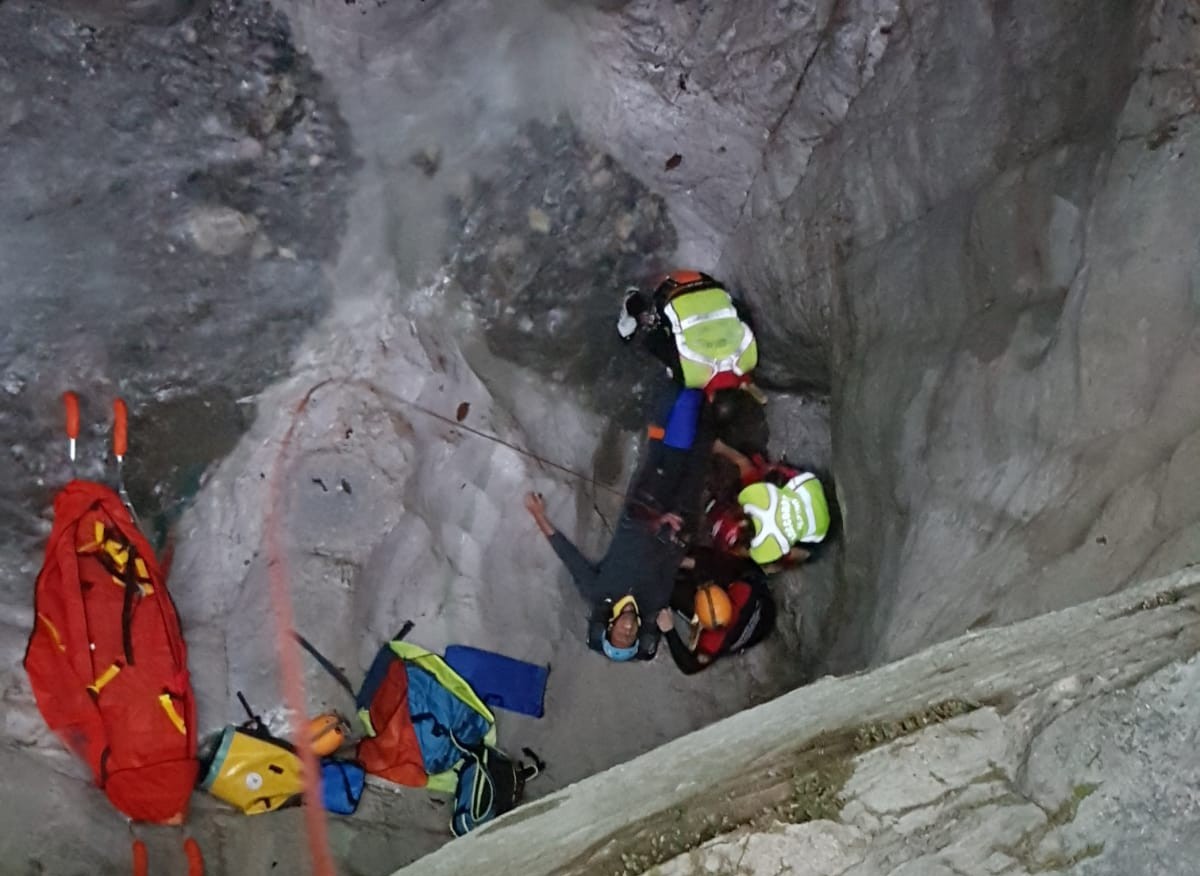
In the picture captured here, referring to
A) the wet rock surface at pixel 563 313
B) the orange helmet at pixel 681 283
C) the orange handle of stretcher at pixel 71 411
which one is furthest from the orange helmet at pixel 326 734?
the orange helmet at pixel 681 283

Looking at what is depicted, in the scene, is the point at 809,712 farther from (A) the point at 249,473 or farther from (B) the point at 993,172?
(A) the point at 249,473

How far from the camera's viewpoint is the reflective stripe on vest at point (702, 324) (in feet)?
13.1

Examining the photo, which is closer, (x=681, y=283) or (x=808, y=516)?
(x=808, y=516)

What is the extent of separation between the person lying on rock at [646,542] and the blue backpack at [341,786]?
116cm

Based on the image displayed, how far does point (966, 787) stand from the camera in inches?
60.2

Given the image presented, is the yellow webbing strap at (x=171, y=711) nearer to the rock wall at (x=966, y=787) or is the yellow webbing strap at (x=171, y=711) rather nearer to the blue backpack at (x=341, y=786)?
the blue backpack at (x=341, y=786)

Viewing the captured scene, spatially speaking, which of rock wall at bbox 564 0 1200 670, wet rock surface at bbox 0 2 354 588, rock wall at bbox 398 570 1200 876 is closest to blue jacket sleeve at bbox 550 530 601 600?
rock wall at bbox 564 0 1200 670

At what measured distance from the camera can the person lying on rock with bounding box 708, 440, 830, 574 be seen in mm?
3916

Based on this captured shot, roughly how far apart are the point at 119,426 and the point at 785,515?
2.75m

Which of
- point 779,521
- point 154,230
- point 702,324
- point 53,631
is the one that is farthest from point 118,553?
point 779,521

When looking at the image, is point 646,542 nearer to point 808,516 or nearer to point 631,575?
point 631,575

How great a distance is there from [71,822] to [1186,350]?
3.94 metres

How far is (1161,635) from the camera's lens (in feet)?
5.22

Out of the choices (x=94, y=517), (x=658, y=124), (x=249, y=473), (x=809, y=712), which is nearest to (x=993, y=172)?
(x=658, y=124)
